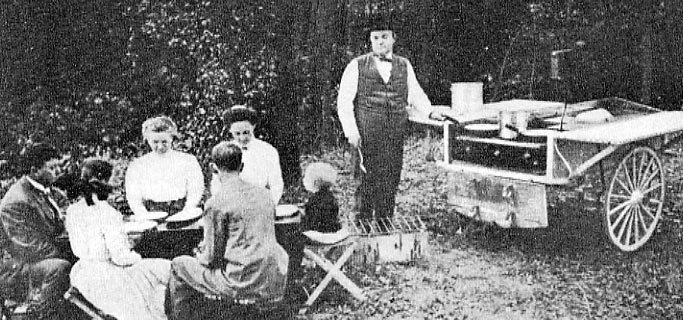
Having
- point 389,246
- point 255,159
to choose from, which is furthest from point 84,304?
point 389,246

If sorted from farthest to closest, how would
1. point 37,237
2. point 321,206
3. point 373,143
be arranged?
1. point 373,143
2. point 321,206
3. point 37,237

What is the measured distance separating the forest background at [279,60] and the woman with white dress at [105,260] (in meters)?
0.68

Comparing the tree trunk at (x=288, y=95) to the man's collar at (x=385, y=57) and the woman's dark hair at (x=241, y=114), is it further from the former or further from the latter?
the man's collar at (x=385, y=57)

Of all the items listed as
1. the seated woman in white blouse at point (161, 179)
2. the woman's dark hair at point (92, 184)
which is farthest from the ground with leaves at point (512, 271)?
the woman's dark hair at point (92, 184)

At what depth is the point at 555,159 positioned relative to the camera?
290cm

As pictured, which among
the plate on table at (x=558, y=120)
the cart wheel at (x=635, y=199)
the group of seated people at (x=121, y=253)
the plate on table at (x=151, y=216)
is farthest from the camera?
the plate on table at (x=558, y=120)

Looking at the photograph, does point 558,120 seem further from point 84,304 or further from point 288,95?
point 84,304

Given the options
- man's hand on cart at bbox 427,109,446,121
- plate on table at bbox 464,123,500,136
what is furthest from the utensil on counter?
man's hand on cart at bbox 427,109,446,121

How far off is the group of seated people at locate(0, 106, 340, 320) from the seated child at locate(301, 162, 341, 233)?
0.17m

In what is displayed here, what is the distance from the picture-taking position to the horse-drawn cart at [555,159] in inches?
115

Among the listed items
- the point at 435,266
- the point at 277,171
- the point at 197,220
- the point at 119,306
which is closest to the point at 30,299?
the point at 119,306

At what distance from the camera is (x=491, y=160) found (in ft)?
10.9

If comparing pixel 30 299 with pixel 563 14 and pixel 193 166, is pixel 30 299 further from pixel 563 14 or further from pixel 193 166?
pixel 563 14

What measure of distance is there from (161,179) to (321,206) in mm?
707
